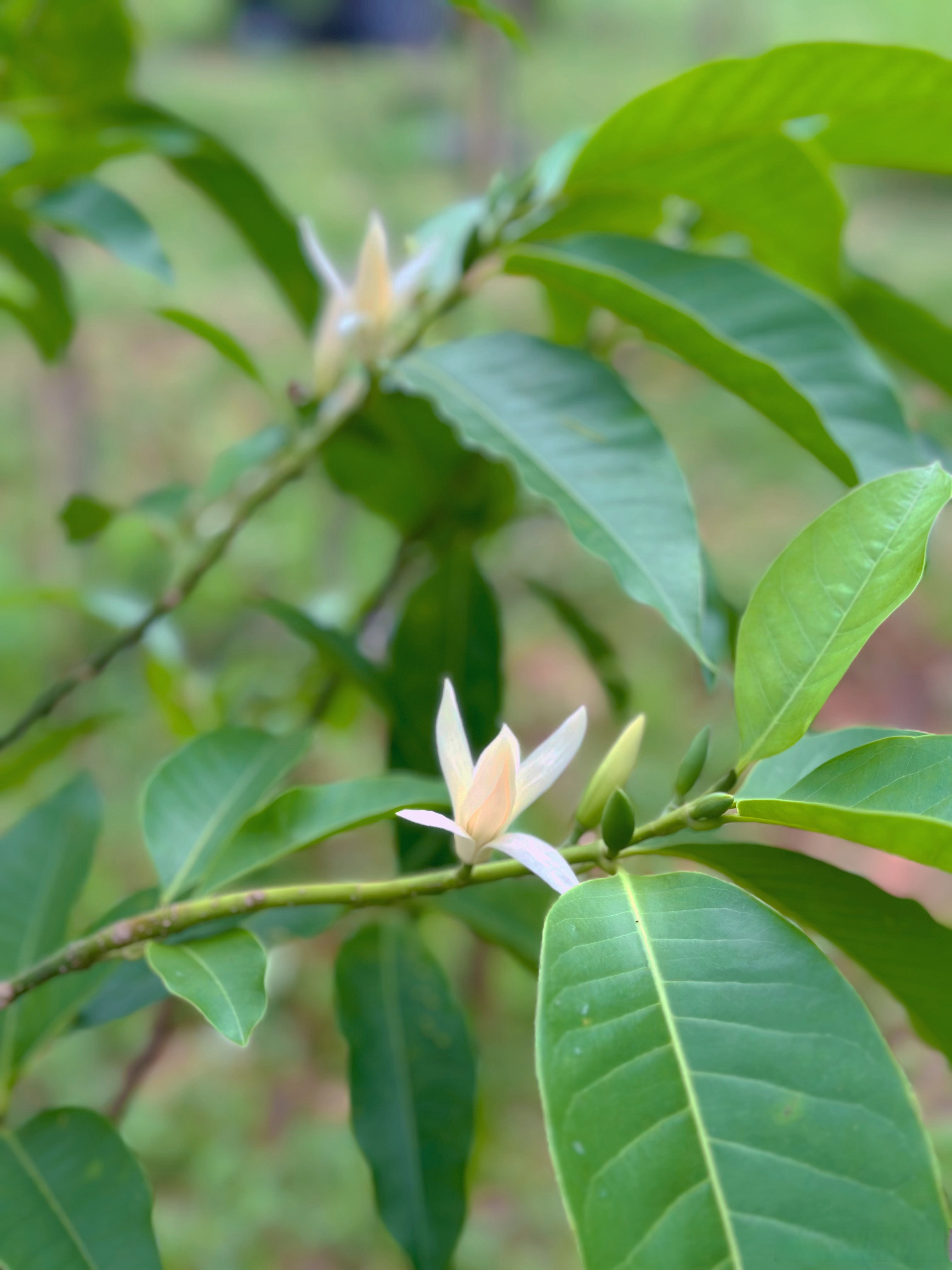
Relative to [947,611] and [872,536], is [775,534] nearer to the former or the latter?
[947,611]

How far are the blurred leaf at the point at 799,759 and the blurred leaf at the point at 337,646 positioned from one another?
0.32 m

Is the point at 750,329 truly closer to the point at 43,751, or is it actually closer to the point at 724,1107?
the point at 724,1107

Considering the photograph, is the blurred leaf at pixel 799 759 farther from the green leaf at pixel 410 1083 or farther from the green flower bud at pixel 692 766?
the green leaf at pixel 410 1083

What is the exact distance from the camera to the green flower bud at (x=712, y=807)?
1.18 ft

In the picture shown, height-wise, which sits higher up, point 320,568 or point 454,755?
point 454,755

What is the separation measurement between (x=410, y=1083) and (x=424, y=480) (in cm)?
41

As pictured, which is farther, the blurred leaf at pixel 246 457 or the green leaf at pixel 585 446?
the blurred leaf at pixel 246 457

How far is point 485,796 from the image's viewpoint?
38 centimetres

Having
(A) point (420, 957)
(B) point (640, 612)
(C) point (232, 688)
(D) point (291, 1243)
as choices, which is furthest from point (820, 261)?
(B) point (640, 612)

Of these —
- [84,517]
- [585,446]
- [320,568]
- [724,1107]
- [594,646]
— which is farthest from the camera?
[320,568]

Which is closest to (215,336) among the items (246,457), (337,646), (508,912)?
(246,457)

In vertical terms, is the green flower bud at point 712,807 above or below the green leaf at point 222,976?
above

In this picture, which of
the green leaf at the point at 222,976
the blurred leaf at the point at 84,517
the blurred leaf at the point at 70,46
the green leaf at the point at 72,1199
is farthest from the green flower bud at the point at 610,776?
the blurred leaf at the point at 70,46

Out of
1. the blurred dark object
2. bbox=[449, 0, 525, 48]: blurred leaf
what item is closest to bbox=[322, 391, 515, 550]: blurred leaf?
bbox=[449, 0, 525, 48]: blurred leaf
